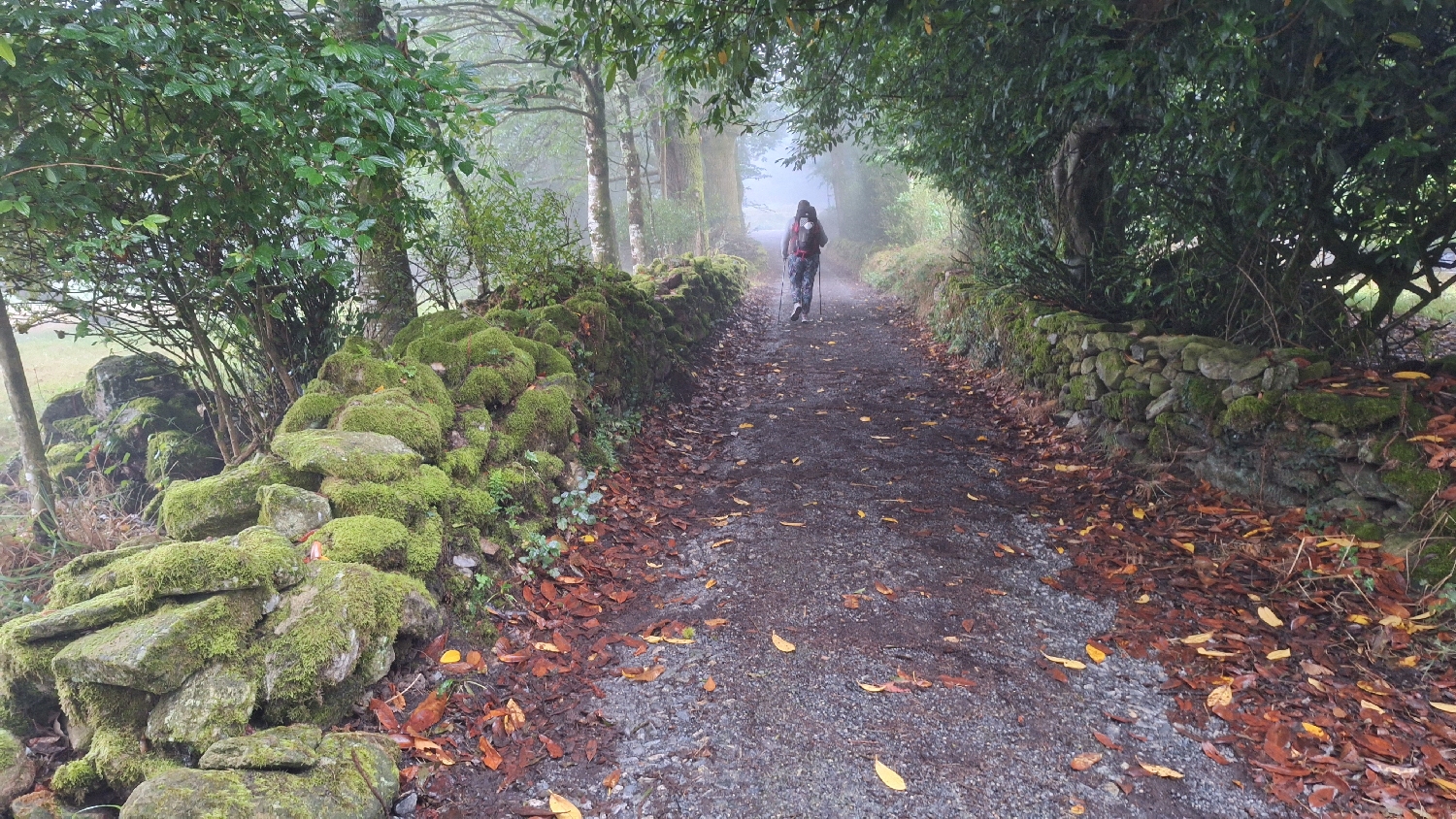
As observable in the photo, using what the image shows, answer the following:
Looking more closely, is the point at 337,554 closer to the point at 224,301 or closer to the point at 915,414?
the point at 224,301

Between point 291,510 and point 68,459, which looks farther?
point 68,459

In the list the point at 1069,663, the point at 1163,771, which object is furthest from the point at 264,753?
the point at 1069,663

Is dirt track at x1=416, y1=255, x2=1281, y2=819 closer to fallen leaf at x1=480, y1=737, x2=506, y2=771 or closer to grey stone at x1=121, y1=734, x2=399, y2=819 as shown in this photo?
fallen leaf at x1=480, y1=737, x2=506, y2=771

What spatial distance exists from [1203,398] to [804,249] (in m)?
8.20

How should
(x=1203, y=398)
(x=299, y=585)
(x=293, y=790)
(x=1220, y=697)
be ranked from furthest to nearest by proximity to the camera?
(x=1203, y=398) < (x=1220, y=697) < (x=299, y=585) < (x=293, y=790)

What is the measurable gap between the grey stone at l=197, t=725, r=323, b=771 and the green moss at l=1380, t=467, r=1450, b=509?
4.88 metres

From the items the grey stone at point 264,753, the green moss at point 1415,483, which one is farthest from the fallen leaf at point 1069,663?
the grey stone at point 264,753

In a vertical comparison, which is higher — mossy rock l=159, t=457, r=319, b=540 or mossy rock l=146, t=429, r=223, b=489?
mossy rock l=159, t=457, r=319, b=540

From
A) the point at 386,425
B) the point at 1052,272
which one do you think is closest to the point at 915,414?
the point at 1052,272

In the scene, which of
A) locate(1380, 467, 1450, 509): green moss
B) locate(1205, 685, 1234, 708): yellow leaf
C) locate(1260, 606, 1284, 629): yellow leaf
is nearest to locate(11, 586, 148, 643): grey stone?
locate(1205, 685, 1234, 708): yellow leaf

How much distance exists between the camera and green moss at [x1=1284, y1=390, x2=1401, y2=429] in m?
3.75

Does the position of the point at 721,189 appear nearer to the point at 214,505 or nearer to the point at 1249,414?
the point at 1249,414

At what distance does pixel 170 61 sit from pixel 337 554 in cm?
228

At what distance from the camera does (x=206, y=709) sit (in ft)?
7.59
